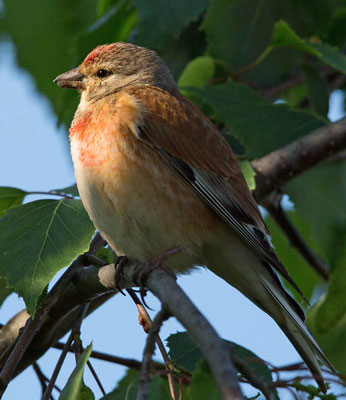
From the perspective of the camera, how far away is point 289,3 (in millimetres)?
4109

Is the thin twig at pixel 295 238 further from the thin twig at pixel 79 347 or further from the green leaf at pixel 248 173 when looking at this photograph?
the thin twig at pixel 79 347

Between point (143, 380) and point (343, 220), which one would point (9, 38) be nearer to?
point (343, 220)

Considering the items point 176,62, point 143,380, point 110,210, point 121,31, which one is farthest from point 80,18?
point 143,380

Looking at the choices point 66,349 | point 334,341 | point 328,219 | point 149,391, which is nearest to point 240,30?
point 328,219

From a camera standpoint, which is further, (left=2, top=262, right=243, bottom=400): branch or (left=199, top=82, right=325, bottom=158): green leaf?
(left=199, top=82, right=325, bottom=158): green leaf

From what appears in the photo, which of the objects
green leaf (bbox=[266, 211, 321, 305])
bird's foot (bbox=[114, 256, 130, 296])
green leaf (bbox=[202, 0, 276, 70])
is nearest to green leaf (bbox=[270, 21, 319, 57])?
green leaf (bbox=[202, 0, 276, 70])

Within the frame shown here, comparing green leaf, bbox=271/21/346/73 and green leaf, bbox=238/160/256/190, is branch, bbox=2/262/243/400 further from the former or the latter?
green leaf, bbox=271/21/346/73

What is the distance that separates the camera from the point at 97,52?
12.4ft

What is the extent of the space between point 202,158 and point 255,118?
0.64 metres

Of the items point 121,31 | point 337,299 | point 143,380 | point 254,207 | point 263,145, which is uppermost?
point 121,31

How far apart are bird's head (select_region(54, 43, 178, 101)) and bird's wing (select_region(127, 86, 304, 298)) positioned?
283 mm

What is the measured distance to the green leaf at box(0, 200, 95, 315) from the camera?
2729 millimetres

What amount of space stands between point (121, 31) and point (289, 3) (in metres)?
1.01

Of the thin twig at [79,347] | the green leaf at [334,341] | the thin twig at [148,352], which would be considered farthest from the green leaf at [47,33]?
the thin twig at [148,352]
